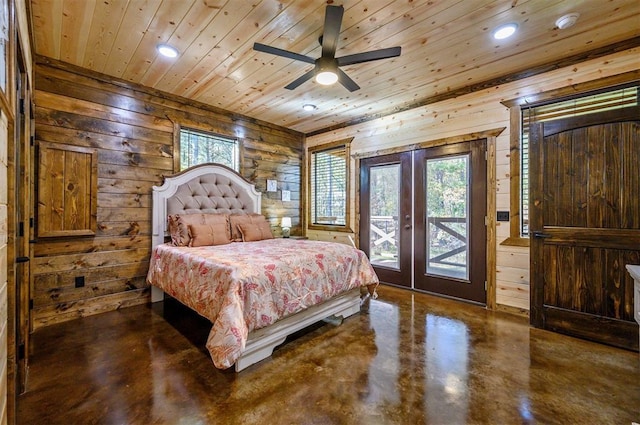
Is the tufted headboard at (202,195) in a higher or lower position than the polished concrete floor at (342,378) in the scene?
higher

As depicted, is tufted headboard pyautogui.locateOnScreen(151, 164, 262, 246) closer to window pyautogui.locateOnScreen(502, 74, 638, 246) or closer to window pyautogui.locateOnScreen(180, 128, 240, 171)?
window pyautogui.locateOnScreen(180, 128, 240, 171)

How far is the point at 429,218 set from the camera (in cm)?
386

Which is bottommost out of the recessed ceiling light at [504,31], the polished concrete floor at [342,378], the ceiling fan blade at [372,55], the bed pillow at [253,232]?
the polished concrete floor at [342,378]

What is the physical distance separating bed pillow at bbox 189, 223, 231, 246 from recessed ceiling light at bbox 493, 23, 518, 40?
336cm

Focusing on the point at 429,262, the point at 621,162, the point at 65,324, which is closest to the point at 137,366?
the point at 65,324

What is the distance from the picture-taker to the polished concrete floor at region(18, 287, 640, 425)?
5.32 ft

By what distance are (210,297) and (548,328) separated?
3.08 metres

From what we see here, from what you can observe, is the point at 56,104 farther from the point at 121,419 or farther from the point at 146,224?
the point at 121,419

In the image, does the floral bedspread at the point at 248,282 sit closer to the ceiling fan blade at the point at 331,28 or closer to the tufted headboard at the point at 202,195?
the tufted headboard at the point at 202,195

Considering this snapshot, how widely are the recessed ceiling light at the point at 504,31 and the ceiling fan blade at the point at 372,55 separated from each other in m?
0.92

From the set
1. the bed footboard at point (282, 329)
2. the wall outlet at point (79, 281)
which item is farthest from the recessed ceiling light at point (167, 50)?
the bed footboard at point (282, 329)

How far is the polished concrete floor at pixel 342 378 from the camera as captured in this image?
5.32ft

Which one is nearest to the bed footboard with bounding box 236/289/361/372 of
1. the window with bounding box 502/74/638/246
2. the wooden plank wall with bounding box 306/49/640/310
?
the wooden plank wall with bounding box 306/49/640/310

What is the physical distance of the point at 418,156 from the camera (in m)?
3.95
